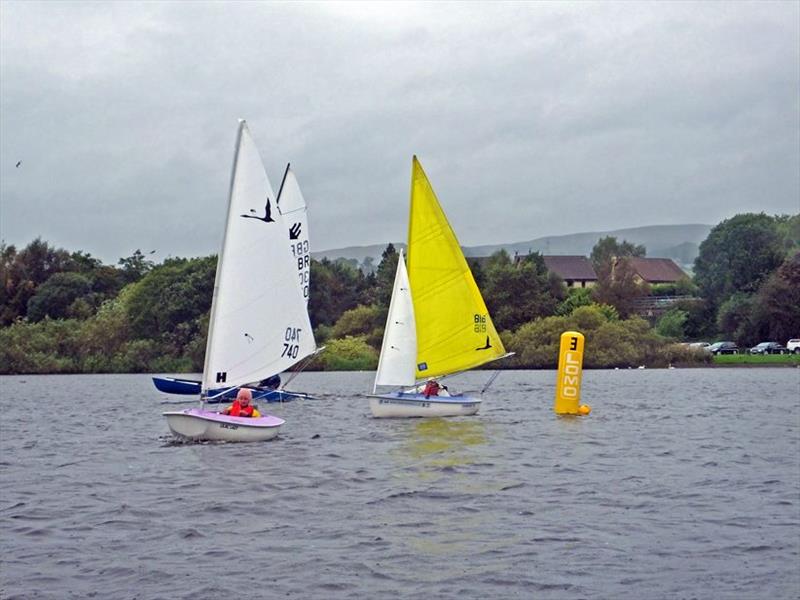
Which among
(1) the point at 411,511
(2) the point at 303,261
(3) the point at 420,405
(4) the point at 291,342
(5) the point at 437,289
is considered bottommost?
(1) the point at 411,511

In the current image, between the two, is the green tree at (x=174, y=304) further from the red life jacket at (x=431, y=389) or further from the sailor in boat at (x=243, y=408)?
the sailor in boat at (x=243, y=408)

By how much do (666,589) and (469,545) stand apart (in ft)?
10.9

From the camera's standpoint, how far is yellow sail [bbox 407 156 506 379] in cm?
3891

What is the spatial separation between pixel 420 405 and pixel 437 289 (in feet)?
14.6

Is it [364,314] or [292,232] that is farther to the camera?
[364,314]

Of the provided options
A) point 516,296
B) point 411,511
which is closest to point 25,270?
point 516,296

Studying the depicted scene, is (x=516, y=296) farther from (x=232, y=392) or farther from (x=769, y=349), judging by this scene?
(x=232, y=392)

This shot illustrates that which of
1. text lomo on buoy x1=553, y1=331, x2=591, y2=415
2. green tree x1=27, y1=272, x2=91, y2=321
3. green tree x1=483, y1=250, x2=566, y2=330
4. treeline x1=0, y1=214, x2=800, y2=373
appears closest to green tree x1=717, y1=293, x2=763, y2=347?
treeline x1=0, y1=214, x2=800, y2=373

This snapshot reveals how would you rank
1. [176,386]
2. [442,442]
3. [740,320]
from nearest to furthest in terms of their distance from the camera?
[442,442] < [176,386] < [740,320]

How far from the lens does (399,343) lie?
121 feet

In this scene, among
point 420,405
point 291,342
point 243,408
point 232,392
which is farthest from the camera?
point 232,392

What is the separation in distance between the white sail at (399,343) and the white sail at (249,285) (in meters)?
4.74

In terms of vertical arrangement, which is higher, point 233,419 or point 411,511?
point 233,419

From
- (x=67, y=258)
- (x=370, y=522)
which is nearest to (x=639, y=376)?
(x=370, y=522)
